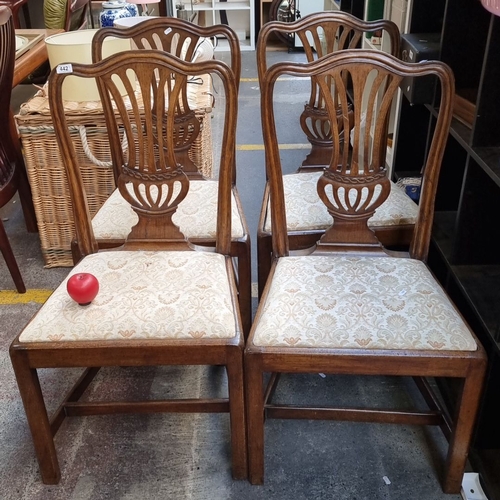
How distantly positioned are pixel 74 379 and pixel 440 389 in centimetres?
112

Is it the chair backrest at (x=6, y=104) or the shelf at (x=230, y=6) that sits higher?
the chair backrest at (x=6, y=104)

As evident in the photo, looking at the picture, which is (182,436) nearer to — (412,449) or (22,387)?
(22,387)

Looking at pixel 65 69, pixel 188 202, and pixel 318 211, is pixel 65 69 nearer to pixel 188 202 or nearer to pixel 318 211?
pixel 188 202

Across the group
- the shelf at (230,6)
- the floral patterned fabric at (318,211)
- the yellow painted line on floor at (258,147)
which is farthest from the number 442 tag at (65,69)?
the shelf at (230,6)

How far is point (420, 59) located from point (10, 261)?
159 cm

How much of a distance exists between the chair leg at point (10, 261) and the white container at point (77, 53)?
1.86 ft

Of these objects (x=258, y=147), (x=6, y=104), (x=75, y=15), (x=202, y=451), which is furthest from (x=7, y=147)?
(x=75, y=15)

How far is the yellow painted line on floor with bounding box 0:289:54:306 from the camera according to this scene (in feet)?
6.97

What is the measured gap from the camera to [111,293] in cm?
134

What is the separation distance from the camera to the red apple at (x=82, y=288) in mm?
1272

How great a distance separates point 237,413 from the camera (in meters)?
1.32

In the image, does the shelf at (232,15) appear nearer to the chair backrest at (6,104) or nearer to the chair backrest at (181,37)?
the chair backrest at (6,104)

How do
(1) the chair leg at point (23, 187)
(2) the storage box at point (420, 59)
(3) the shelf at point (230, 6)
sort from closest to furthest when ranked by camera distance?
1. (2) the storage box at point (420, 59)
2. (1) the chair leg at point (23, 187)
3. (3) the shelf at point (230, 6)

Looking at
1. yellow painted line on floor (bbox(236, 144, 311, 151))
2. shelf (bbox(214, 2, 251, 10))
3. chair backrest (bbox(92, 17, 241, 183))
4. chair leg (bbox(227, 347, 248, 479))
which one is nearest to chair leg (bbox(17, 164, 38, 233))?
chair backrest (bbox(92, 17, 241, 183))
